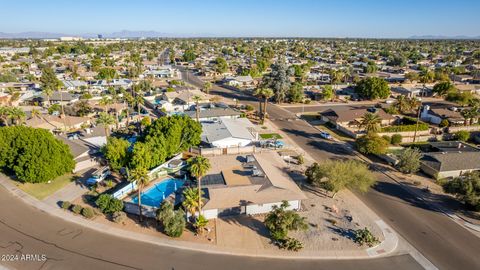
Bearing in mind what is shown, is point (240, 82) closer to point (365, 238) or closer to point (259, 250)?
point (365, 238)

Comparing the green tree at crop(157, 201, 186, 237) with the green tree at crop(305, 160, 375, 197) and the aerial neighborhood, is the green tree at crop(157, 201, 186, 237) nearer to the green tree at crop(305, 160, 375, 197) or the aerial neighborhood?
the aerial neighborhood

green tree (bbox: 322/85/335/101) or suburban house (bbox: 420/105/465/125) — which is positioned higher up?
green tree (bbox: 322/85/335/101)

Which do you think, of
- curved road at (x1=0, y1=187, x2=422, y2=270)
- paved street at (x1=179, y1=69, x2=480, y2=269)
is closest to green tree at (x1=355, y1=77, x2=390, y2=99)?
paved street at (x1=179, y1=69, x2=480, y2=269)

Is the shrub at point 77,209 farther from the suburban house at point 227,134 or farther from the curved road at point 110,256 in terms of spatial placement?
the suburban house at point 227,134

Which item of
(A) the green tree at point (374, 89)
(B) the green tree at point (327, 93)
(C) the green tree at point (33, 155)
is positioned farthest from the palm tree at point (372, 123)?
(C) the green tree at point (33, 155)

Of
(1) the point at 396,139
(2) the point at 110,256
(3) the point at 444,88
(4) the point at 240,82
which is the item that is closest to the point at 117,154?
(2) the point at 110,256

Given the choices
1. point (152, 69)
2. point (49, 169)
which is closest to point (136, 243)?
point (49, 169)
